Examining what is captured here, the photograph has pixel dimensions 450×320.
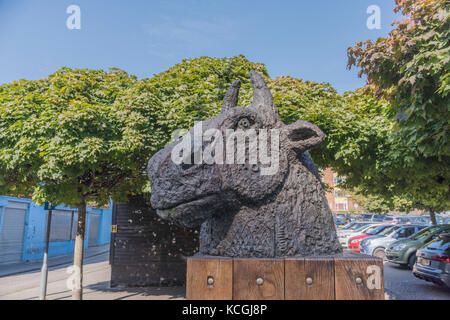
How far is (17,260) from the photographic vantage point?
15.8 metres

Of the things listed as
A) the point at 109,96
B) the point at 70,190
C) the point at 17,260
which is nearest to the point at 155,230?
the point at 70,190

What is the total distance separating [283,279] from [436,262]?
9.65 metres

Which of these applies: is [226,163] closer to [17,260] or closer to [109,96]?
[109,96]

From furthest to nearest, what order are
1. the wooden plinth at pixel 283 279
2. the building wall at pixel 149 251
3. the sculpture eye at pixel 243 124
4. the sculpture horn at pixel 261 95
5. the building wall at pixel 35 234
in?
the building wall at pixel 35 234, the building wall at pixel 149 251, the sculpture horn at pixel 261 95, the sculpture eye at pixel 243 124, the wooden plinth at pixel 283 279

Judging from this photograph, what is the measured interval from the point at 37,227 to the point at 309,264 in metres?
18.3

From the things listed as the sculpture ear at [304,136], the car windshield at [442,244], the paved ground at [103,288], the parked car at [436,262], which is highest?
the sculpture ear at [304,136]

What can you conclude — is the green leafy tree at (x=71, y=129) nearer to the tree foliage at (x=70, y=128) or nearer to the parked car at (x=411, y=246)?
the tree foliage at (x=70, y=128)

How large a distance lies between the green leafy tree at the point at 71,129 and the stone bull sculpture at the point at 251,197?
4640mm

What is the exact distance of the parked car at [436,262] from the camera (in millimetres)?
9133

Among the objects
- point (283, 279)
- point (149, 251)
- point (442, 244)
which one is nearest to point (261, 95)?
point (283, 279)

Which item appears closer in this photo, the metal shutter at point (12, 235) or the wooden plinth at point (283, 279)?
the wooden plinth at point (283, 279)

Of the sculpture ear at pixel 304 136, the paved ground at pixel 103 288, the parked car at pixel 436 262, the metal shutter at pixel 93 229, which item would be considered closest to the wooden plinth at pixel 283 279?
the sculpture ear at pixel 304 136

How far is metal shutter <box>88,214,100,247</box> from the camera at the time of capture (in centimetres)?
2400

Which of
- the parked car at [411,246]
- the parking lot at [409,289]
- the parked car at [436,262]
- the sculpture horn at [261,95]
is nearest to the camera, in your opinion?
the sculpture horn at [261,95]
